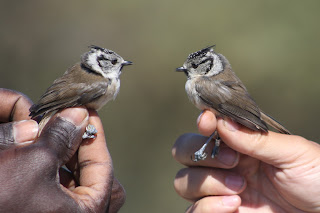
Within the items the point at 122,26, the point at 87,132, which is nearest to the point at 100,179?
the point at 87,132

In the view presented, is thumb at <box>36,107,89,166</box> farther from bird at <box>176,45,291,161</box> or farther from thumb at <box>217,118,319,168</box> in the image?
thumb at <box>217,118,319,168</box>

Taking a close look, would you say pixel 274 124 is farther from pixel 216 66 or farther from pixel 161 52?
pixel 161 52

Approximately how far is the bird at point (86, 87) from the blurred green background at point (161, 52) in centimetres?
Result: 347

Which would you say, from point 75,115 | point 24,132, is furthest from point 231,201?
point 24,132

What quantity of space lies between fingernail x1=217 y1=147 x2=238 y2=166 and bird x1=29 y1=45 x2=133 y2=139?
1114 millimetres

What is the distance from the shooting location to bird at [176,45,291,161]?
10.5 feet

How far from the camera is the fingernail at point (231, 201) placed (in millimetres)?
3287

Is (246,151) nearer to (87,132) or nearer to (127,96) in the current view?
(87,132)

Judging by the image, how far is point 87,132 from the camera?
3.10m

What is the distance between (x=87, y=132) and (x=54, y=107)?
531 millimetres

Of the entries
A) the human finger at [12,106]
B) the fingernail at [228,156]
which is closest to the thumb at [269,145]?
A: the fingernail at [228,156]

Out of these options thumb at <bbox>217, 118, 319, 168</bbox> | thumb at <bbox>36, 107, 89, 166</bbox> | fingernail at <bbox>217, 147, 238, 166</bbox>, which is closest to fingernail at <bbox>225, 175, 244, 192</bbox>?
fingernail at <bbox>217, 147, 238, 166</bbox>

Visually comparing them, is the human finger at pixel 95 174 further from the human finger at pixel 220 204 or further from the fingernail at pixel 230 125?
the fingernail at pixel 230 125

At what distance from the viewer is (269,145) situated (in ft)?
9.75
